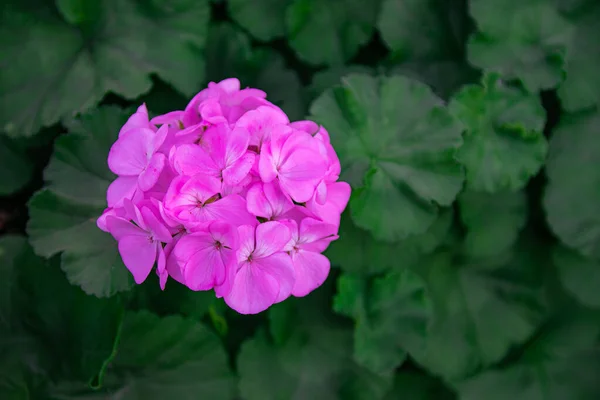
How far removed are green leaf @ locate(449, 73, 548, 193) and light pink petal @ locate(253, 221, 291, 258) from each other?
0.70 m

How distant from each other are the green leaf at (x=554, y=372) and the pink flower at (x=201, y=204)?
3.90ft

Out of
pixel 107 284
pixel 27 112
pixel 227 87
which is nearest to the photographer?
pixel 227 87

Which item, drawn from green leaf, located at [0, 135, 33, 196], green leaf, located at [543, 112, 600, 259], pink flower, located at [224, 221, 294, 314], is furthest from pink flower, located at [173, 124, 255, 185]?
green leaf, located at [543, 112, 600, 259]

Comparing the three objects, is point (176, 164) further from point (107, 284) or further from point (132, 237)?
point (107, 284)

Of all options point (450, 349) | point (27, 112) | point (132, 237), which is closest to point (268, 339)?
point (450, 349)

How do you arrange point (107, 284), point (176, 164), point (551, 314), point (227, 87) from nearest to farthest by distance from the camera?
point (176, 164) → point (227, 87) → point (107, 284) → point (551, 314)

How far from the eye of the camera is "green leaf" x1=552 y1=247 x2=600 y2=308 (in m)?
1.70

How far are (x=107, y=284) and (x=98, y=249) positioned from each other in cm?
9

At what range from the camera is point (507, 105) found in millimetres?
1464

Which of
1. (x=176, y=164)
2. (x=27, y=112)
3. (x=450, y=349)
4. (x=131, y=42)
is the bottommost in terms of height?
(x=450, y=349)

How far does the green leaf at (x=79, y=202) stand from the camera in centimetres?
121

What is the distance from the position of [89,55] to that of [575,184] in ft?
4.58

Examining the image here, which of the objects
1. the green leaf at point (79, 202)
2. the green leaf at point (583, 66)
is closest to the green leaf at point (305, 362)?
the green leaf at point (79, 202)

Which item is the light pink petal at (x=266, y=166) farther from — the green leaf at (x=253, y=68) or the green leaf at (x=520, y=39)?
Answer: the green leaf at (x=520, y=39)
